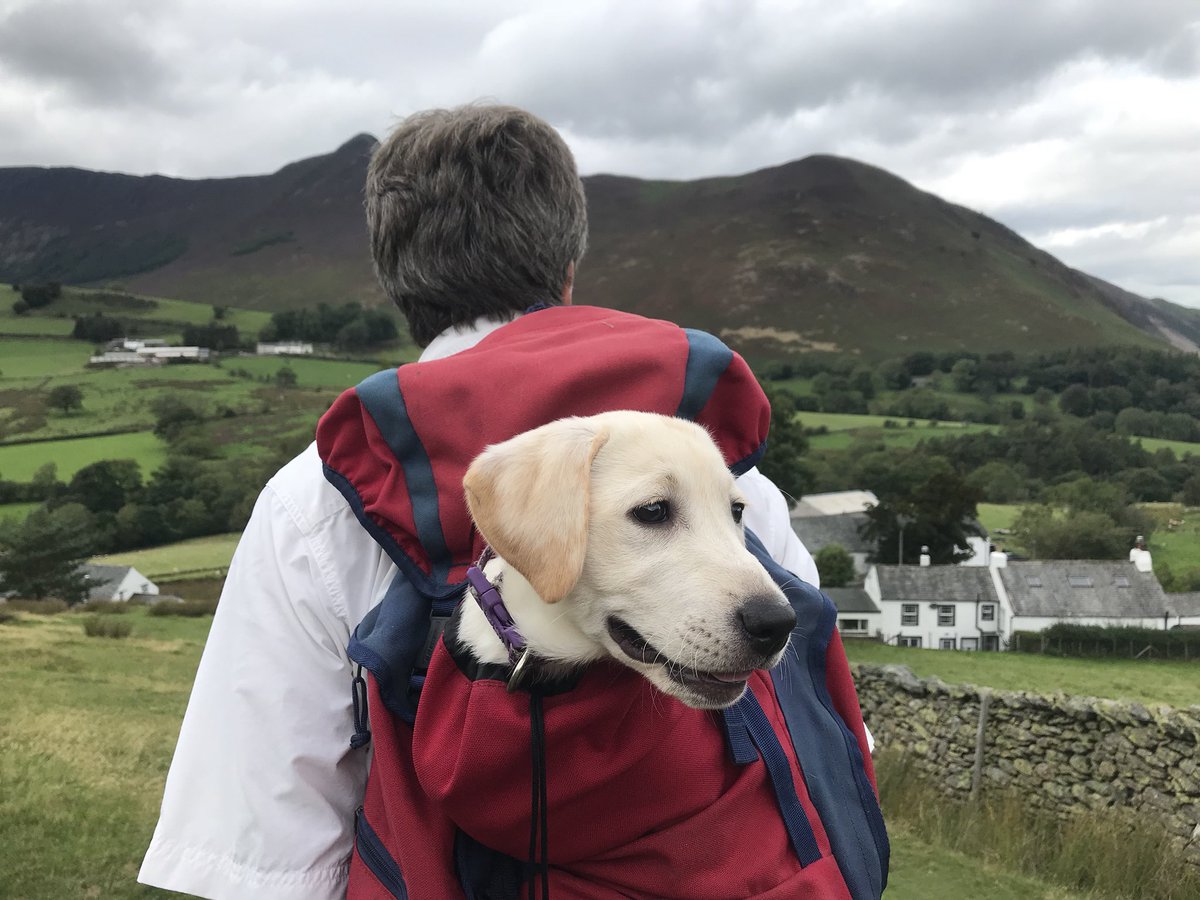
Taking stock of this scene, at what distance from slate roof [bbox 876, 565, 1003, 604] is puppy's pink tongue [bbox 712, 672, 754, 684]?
1971 inches

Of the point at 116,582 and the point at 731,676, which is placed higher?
the point at 731,676

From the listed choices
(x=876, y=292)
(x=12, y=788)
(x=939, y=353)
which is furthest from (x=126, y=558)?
(x=876, y=292)

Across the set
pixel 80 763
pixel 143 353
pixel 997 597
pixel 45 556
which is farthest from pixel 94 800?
pixel 143 353

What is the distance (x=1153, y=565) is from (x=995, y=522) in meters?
10.6

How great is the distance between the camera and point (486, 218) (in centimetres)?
212

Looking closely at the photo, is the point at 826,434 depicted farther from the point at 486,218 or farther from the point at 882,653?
the point at 486,218

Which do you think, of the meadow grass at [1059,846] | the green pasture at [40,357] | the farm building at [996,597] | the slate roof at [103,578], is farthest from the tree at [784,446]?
the green pasture at [40,357]

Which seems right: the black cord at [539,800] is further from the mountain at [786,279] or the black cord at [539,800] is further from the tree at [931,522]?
the mountain at [786,279]

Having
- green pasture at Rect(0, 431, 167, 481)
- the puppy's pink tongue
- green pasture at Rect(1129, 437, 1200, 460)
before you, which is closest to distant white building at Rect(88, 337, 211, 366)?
green pasture at Rect(0, 431, 167, 481)

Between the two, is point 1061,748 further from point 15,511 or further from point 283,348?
point 283,348

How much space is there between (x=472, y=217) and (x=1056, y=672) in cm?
3733

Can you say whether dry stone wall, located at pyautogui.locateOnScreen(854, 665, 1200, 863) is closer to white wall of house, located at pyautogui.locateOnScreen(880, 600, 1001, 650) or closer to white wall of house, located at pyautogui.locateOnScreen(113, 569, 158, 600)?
white wall of house, located at pyautogui.locateOnScreen(880, 600, 1001, 650)

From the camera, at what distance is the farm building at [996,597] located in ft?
151

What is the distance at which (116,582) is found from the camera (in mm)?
49281
